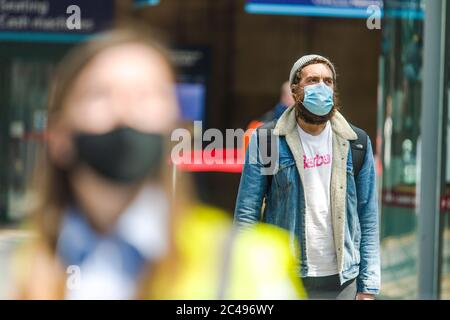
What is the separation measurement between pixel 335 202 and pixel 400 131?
2840 millimetres

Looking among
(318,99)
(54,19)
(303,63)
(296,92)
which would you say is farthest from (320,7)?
(54,19)

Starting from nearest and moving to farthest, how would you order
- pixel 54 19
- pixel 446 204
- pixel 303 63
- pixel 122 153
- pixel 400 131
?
pixel 122 153
pixel 303 63
pixel 54 19
pixel 446 204
pixel 400 131

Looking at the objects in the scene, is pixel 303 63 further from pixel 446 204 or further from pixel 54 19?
pixel 446 204

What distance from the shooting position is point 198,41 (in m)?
5.77

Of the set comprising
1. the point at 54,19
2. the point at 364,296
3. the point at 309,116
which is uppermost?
the point at 54,19

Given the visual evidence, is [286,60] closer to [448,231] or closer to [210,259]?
[210,259]

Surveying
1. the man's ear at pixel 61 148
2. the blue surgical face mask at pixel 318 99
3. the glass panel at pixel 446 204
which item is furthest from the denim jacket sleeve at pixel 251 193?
the glass panel at pixel 446 204

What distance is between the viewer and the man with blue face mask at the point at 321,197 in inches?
165

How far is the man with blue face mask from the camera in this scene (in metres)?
4.19

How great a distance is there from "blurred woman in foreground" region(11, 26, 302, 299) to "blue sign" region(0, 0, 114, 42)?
26 cm

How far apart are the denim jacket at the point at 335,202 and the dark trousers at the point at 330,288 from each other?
30 mm

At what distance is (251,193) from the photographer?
13.9 feet

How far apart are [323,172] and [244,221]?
41cm

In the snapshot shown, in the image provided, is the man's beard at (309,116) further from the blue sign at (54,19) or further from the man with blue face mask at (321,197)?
the blue sign at (54,19)
